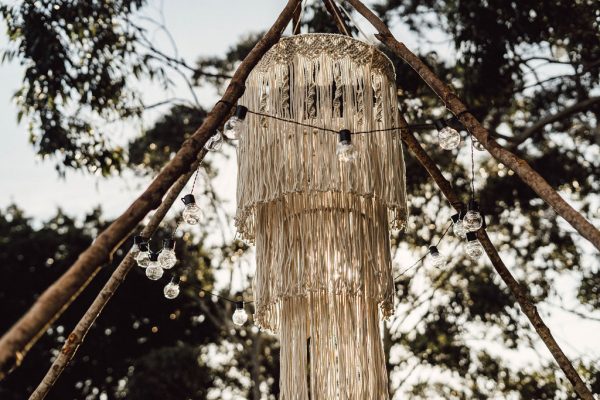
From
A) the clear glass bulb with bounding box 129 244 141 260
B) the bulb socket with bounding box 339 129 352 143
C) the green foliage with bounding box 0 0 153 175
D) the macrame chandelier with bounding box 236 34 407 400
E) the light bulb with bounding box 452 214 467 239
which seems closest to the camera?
the bulb socket with bounding box 339 129 352 143

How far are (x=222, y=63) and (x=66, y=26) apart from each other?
3177 millimetres

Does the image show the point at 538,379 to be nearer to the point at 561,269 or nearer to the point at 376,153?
the point at 561,269

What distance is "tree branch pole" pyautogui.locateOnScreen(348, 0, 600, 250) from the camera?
1.48 meters

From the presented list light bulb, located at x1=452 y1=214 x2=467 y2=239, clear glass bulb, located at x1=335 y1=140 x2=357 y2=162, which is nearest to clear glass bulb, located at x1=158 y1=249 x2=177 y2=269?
clear glass bulb, located at x1=335 y1=140 x2=357 y2=162

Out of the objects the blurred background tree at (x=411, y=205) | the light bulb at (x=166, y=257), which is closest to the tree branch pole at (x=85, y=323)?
the light bulb at (x=166, y=257)

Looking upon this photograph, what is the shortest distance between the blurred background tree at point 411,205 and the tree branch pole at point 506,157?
236cm

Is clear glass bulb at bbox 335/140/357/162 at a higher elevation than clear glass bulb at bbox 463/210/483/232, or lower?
lower

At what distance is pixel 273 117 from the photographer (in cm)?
203

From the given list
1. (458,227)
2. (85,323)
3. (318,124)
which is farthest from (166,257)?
(458,227)

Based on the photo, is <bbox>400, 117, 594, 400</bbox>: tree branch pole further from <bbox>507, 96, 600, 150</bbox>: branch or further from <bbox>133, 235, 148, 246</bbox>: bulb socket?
<bbox>507, 96, 600, 150</bbox>: branch

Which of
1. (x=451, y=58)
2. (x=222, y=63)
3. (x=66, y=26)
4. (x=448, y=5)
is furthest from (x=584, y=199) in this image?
(x=66, y=26)

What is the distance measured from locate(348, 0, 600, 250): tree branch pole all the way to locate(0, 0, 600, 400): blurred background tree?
92.8 inches

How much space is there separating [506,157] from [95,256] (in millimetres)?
958

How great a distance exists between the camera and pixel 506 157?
5.53 feet
